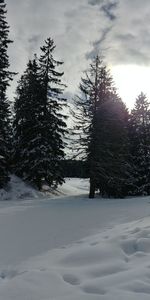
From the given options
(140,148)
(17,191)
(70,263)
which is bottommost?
(70,263)

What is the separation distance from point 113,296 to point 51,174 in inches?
1019

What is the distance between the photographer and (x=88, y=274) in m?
5.88

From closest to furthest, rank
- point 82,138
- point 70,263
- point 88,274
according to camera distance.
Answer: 1. point 88,274
2. point 70,263
3. point 82,138

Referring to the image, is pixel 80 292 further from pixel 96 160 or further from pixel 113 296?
pixel 96 160

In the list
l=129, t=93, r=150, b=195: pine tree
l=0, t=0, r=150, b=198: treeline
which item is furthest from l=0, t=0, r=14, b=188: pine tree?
l=129, t=93, r=150, b=195: pine tree

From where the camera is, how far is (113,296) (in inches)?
183

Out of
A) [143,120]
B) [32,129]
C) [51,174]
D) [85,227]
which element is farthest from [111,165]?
[85,227]

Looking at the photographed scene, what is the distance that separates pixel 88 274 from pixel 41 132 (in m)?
25.6

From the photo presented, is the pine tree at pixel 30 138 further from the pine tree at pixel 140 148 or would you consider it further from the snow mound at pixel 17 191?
the pine tree at pixel 140 148

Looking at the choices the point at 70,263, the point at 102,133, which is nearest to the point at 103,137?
the point at 102,133

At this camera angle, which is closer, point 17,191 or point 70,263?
point 70,263

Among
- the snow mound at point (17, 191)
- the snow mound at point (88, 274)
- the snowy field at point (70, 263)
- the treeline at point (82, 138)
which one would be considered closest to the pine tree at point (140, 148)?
the treeline at point (82, 138)

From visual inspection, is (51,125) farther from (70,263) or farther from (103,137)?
(70,263)

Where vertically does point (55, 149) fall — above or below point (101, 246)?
above
